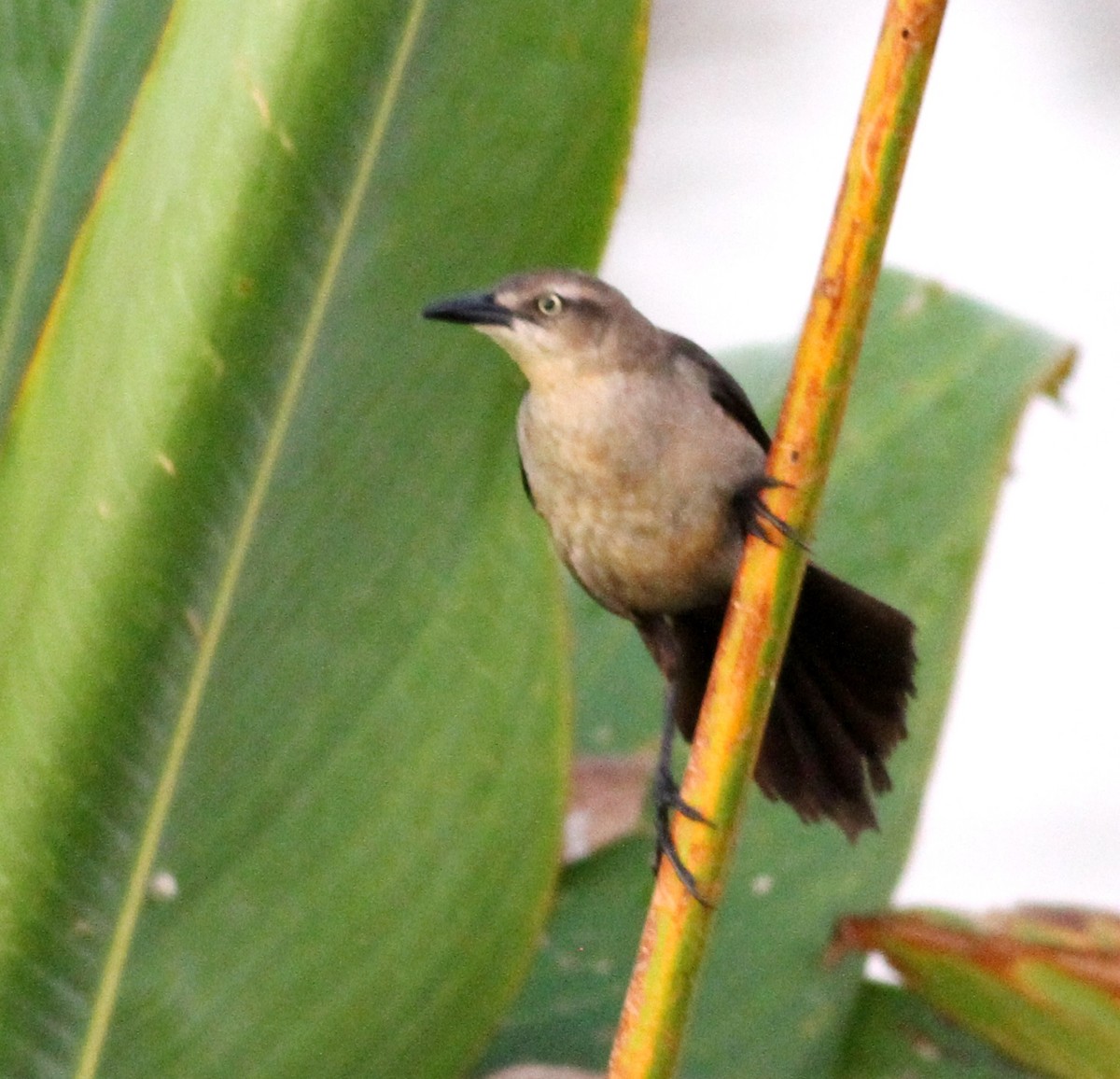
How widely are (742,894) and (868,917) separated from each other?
25 cm

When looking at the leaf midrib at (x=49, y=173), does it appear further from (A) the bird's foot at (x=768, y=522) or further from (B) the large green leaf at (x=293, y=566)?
(A) the bird's foot at (x=768, y=522)

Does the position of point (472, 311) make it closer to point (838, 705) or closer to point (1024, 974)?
point (838, 705)

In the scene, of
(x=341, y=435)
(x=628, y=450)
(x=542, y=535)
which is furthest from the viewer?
(x=628, y=450)

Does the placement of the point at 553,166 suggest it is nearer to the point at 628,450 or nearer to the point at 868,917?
the point at 628,450

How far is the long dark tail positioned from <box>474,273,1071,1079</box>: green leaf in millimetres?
201

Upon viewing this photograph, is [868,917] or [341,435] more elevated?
[341,435]

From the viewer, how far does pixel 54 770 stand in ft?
4.33

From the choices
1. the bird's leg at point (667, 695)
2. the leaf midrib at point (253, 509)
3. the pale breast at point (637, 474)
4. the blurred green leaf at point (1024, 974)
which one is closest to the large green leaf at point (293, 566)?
the leaf midrib at point (253, 509)

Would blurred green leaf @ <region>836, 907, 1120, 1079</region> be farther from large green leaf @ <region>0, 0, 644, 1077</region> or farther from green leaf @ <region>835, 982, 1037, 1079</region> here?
large green leaf @ <region>0, 0, 644, 1077</region>

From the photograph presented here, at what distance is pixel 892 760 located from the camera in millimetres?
1944

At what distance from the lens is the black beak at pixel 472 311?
144 cm

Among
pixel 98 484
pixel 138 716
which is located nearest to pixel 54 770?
pixel 138 716

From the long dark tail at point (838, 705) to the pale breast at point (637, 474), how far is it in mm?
121

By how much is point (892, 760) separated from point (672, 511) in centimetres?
46
